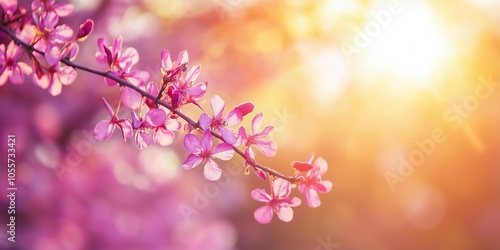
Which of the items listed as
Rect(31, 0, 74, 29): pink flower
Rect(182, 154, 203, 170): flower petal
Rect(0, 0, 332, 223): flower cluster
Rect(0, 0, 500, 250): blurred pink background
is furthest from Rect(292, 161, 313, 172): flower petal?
Rect(0, 0, 500, 250): blurred pink background

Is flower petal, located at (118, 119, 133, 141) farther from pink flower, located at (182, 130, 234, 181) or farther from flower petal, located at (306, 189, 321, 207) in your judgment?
flower petal, located at (306, 189, 321, 207)

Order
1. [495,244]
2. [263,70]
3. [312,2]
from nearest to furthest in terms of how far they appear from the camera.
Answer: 1. [312,2]
2. [263,70]
3. [495,244]

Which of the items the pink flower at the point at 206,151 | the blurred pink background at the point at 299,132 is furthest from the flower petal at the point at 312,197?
the blurred pink background at the point at 299,132

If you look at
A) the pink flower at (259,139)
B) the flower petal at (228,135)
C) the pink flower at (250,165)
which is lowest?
the flower petal at (228,135)

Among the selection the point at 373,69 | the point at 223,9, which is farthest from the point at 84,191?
the point at 373,69

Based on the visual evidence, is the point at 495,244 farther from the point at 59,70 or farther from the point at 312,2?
the point at 59,70

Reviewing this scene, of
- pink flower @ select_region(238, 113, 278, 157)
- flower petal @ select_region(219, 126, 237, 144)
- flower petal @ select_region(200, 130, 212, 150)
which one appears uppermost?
pink flower @ select_region(238, 113, 278, 157)

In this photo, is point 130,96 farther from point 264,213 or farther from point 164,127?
point 264,213

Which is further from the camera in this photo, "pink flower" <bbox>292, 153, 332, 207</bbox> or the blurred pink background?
the blurred pink background

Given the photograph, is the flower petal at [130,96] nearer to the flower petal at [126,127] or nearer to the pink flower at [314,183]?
the flower petal at [126,127]
